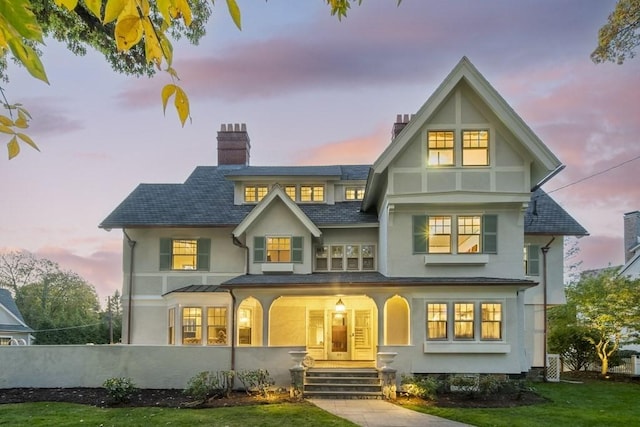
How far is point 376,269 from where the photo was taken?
1969 cm

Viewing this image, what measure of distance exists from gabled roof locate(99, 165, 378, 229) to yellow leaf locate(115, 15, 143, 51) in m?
17.7

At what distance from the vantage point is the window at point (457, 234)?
16953 mm

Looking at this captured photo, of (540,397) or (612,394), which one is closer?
(540,397)

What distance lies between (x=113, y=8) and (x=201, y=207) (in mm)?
19972

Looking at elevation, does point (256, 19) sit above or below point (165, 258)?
above

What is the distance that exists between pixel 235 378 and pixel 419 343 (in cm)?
616

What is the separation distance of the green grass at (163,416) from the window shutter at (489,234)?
8.31 meters

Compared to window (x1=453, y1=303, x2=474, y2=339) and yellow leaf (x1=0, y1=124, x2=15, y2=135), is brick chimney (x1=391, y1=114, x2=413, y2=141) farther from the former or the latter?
yellow leaf (x1=0, y1=124, x2=15, y2=135)

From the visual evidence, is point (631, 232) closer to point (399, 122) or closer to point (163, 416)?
point (399, 122)

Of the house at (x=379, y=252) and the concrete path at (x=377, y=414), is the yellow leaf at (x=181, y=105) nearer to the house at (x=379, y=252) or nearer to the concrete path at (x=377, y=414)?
the concrete path at (x=377, y=414)

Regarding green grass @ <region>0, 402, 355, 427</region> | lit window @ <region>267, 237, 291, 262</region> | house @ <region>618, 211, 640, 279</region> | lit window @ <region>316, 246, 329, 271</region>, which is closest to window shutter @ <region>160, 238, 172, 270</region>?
lit window @ <region>267, 237, 291, 262</region>

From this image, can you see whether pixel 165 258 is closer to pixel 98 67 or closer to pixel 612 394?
pixel 98 67

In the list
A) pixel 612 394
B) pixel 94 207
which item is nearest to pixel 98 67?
pixel 612 394

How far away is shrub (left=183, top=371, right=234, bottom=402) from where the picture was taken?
1433cm
